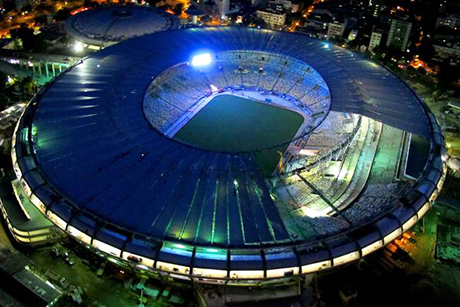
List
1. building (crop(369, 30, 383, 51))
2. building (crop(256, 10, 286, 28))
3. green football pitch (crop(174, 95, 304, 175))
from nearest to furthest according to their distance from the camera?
green football pitch (crop(174, 95, 304, 175))
building (crop(369, 30, 383, 51))
building (crop(256, 10, 286, 28))

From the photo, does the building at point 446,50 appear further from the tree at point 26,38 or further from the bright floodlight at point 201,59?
the tree at point 26,38

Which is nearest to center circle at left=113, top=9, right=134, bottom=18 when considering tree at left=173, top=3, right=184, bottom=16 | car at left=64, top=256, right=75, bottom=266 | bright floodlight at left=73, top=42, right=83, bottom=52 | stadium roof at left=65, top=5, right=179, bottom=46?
stadium roof at left=65, top=5, right=179, bottom=46

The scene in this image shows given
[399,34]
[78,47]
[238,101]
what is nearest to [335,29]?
[399,34]

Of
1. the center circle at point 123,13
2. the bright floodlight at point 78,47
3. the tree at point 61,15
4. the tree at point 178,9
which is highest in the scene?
the center circle at point 123,13

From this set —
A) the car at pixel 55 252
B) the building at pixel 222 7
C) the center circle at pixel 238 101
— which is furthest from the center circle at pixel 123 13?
the car at pixel 55 252

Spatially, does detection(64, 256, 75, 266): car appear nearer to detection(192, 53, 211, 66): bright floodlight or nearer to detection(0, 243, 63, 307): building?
detection(0, 243, 63, 307): building

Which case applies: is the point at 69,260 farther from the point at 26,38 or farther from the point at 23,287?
the point at 26,38
